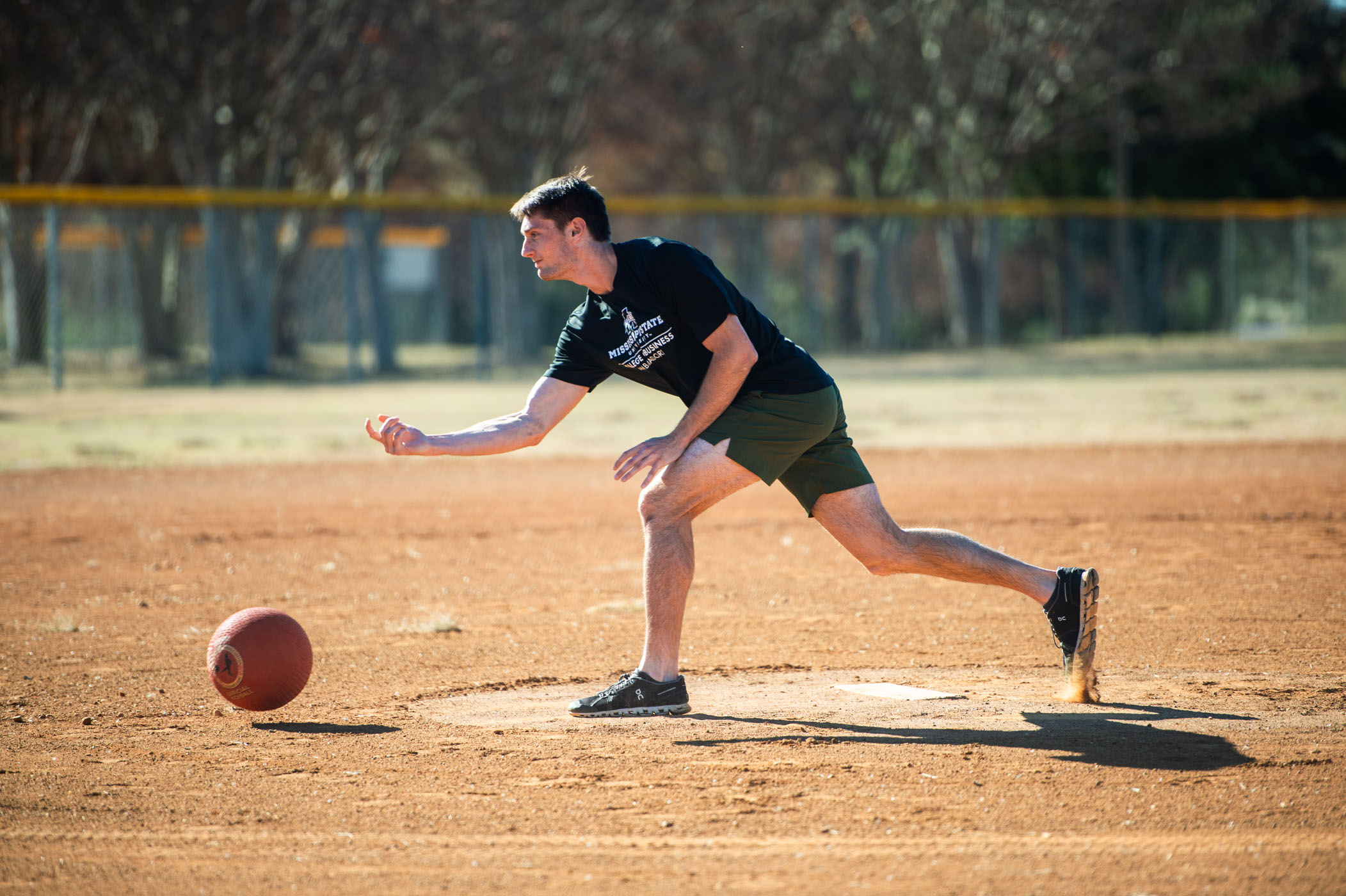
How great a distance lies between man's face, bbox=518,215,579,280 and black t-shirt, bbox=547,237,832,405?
18 centimetres

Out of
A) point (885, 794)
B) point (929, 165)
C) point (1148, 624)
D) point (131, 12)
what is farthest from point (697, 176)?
point (885, 794)

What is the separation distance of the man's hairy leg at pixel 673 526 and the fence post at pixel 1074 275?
27853mm

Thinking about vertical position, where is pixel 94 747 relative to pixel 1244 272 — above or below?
below

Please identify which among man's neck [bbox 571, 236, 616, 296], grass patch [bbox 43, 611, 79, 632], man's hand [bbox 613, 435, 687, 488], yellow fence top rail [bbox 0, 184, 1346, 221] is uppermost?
yellow fence top rail [bbox 0, 184, 1346, 221]

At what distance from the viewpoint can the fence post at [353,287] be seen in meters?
23.9

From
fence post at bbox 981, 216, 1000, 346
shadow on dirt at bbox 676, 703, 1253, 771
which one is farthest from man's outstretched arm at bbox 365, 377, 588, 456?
fence post at bbox 981, 216, 1000, 346

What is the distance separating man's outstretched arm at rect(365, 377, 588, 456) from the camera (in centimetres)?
518

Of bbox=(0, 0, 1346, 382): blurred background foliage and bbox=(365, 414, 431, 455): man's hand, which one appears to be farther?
bbox=(0, 0, 1346, 382): blurred background foliage

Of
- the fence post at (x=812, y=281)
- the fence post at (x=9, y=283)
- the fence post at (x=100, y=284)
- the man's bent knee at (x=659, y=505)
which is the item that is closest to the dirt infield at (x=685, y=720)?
the man's bent knee at (x=659, y=505)

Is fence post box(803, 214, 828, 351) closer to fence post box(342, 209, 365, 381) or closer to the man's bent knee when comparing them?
fence post box(342, 209, 365, 381)

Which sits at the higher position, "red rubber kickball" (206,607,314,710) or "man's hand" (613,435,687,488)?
"man's hand" (613,435,687,488)

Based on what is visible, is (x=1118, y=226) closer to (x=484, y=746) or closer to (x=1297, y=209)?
(x=1297, y=209)

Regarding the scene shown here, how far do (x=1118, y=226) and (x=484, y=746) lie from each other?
2969 centimetres

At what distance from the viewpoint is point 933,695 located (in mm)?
5648
